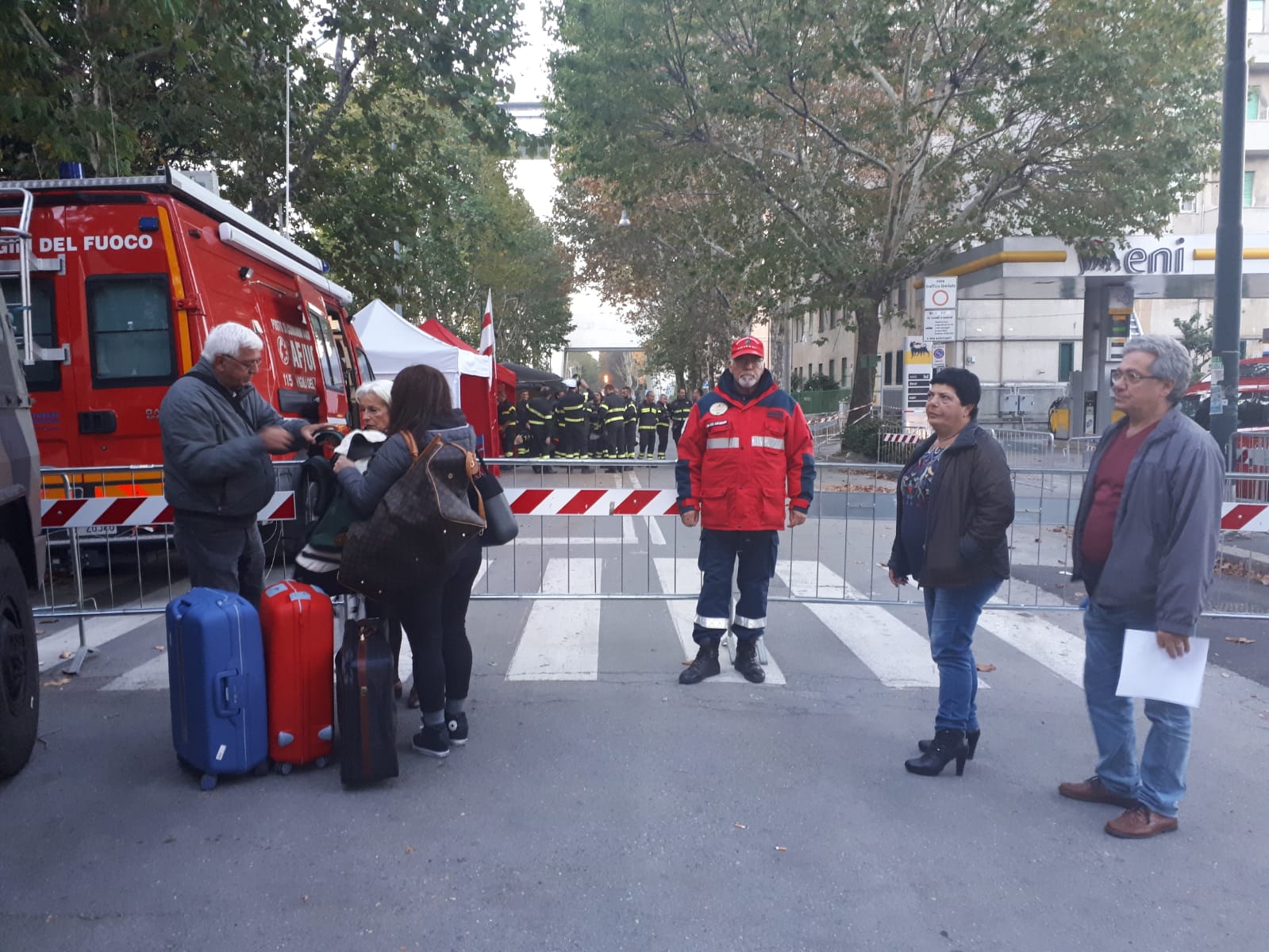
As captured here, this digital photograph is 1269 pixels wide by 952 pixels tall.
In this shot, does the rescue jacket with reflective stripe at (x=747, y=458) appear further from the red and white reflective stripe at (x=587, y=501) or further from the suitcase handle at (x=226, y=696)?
the suitcase handle at (x=226, y=696)

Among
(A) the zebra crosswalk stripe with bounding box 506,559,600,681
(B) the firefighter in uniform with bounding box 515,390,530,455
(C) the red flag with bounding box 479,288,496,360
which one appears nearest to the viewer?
(A) the zebra crosswalk stripe with bounding box 506,559,600,681

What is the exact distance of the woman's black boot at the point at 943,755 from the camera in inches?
182

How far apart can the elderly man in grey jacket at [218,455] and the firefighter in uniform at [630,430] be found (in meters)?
18.4

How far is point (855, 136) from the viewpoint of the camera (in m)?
20.1

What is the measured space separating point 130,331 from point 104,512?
6.80 feet

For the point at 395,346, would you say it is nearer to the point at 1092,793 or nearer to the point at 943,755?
the point at 943,755

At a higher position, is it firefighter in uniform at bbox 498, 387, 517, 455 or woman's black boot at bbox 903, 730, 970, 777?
firefighter in uniform at bbox 498, 387, 517, 455

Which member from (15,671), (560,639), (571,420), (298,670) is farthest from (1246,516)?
(571,420)

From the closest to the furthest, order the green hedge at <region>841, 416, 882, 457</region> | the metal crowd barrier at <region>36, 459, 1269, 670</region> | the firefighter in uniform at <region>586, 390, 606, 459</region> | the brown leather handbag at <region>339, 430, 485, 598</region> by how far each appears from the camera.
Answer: the brown leather handbag at <region>339, 430, 485, 598</region>
the metal crowd barrier at <region>36, 459, 1269, 670</region>
the green hedge at <region>841, 416, 882, 457</region>
the firefighter in uniform at <region>586, 390, 606, 459</region>

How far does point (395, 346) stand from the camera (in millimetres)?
17422

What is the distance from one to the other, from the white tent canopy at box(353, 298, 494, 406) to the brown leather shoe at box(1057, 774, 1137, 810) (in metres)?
13.9

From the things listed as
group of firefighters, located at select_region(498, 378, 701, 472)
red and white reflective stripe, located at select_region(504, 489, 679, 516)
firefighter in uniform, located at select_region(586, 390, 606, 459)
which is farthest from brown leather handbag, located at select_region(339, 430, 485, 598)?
firefighter in uniform, located at select_region(586, 390, 606, 459)

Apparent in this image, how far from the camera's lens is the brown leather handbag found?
4.27 m

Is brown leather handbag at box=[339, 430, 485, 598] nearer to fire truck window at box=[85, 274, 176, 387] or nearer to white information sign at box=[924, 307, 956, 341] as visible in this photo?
fire truck window at box=[85, 274, 176, 387]
